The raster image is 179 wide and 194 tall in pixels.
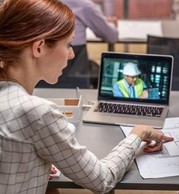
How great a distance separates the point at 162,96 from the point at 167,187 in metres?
0.58

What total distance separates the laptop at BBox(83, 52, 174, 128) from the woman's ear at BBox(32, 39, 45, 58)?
1.77 feet

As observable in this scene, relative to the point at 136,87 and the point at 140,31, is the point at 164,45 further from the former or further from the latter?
the point at 140,31

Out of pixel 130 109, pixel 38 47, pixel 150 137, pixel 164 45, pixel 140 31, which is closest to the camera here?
pixel 38 47

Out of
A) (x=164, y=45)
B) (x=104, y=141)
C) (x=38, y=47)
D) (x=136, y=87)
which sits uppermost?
(x=38, y=47)

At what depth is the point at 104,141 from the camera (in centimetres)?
138

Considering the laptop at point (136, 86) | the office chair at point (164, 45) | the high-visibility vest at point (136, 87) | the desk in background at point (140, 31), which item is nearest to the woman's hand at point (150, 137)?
the laptop at point (136, 86)

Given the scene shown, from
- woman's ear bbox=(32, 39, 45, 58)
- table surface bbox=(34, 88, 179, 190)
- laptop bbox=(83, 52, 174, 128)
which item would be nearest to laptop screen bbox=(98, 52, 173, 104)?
laptop bbox=(83, 52, 174, 128)

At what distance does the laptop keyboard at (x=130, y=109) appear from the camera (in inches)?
62.2

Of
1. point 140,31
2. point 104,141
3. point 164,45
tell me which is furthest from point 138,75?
point 140,31

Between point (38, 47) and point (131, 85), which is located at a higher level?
point (38, 47)

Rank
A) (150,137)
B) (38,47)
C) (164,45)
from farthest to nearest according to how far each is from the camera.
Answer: (164,45) → (150,137) → (38,47)

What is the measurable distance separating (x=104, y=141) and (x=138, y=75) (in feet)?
1.26

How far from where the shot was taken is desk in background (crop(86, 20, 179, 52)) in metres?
3.20

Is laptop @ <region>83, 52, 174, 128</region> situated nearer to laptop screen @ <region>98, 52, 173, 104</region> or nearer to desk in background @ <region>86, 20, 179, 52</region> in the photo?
laptop screen @ <region>98, 52, 173, 104</region>
